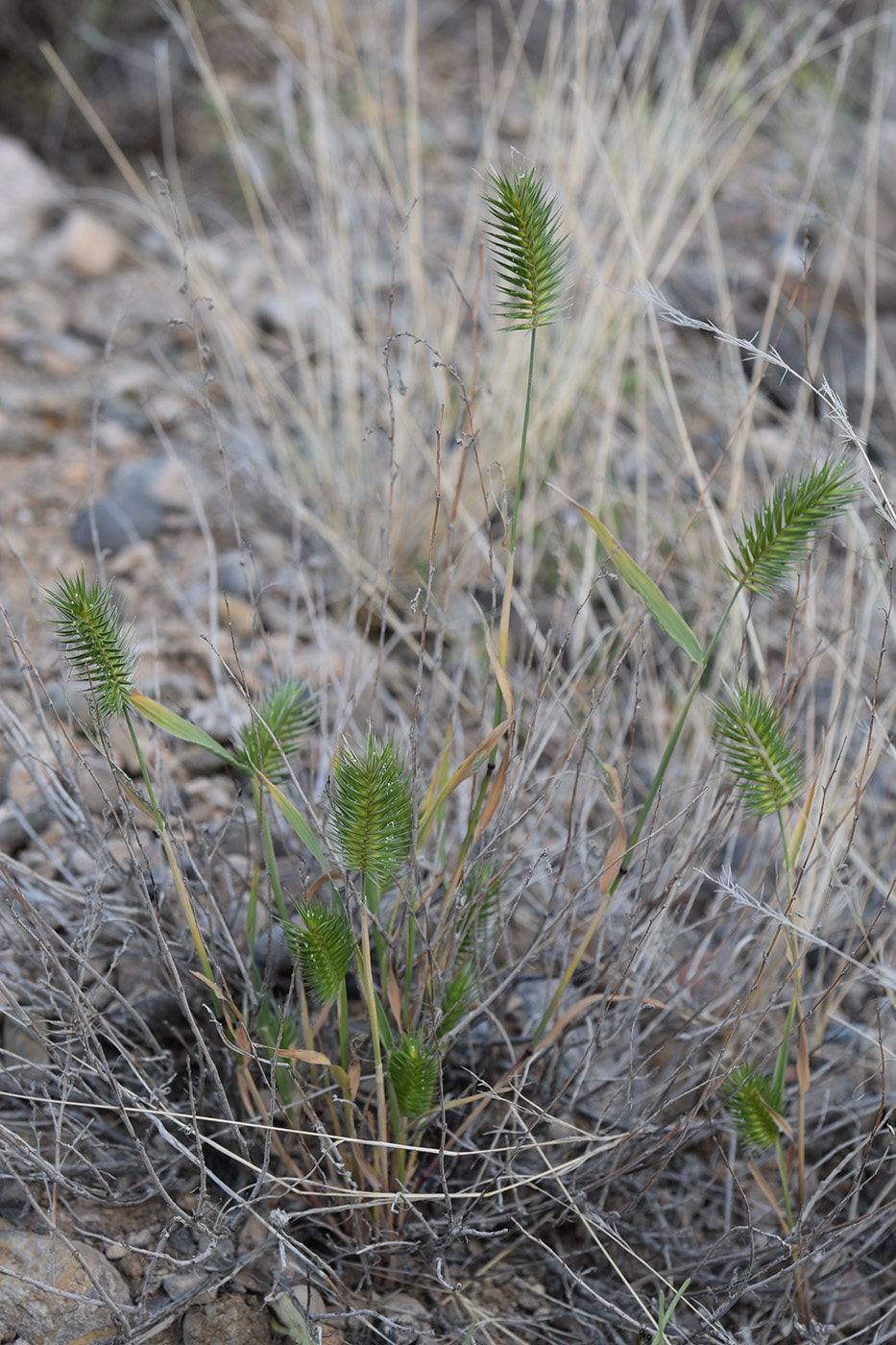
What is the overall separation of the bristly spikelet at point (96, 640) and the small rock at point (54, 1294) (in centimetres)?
45

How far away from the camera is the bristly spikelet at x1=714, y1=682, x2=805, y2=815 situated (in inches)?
30.4

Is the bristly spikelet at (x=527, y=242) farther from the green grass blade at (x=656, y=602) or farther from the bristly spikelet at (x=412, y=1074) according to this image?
the bristly spikelet at (x=412, y=1074)

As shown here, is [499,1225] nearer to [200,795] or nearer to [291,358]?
[200,795]

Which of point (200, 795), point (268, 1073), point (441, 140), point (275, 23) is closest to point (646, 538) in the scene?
point (200, 795)

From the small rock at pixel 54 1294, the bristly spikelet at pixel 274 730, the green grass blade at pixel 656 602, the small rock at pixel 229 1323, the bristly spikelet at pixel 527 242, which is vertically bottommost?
the small rock at pixel 229 1323

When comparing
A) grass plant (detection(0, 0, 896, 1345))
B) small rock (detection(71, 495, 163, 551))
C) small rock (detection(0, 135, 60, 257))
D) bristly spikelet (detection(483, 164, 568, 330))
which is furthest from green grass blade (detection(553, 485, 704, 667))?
small rock (detection(0, 135, 60, 257))

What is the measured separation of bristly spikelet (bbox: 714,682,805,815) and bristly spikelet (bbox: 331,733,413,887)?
24cm

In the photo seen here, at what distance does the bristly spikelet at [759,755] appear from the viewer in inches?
30.4

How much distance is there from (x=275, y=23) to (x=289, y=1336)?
2957 mm

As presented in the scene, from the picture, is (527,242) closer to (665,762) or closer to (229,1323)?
(665,762)

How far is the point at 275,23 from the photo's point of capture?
9.28 ft

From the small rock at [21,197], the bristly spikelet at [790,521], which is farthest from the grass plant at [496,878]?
the small rock at [21,197]


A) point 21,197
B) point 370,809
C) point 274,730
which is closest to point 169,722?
point 274,730

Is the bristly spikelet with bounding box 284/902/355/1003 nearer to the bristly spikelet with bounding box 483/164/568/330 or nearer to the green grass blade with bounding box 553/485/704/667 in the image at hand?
the green grass blade with bounding box 553/485/704/667
